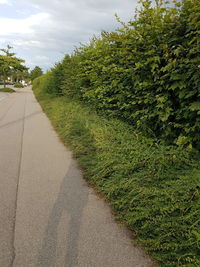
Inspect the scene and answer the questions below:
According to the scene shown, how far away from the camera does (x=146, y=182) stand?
2850 mm

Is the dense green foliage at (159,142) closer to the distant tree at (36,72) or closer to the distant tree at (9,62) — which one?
the distant tree at (9,62)

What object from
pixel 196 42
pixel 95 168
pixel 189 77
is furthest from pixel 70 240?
pixel 196 42

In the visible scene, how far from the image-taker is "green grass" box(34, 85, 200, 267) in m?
2.06

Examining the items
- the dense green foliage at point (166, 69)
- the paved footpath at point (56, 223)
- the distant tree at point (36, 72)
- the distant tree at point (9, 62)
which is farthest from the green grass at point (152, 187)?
the distant tree at point (36, 72)

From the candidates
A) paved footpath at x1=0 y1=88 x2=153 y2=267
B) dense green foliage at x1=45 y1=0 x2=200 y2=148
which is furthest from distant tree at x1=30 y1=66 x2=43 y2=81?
paved footpath at x1=0 y1=88 x2=153 y2=267

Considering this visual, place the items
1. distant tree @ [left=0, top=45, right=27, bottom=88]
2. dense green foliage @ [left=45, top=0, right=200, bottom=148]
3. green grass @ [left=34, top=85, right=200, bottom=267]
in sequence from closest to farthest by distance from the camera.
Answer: green grass @ [left=34, top=85, right=200, bottom=267], dense green foliage @ [left=45, top=0, right=200, bottom=148], distant tree @ [left=0, top=45, right=27, bottom=88]

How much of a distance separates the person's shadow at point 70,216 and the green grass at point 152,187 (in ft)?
0.97

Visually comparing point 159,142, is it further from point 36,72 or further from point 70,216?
point 36,72

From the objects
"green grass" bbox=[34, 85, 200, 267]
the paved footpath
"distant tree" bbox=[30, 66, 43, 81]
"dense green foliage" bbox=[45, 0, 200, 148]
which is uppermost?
"distant tree" bbox=[30, 66, 43, 81]

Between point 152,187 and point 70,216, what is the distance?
1169mm

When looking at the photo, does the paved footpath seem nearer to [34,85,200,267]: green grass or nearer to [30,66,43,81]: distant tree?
[34,85,200,267]: green grass

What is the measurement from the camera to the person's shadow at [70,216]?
206cm

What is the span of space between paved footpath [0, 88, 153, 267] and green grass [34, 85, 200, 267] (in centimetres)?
20

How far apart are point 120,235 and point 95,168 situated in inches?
56.3
